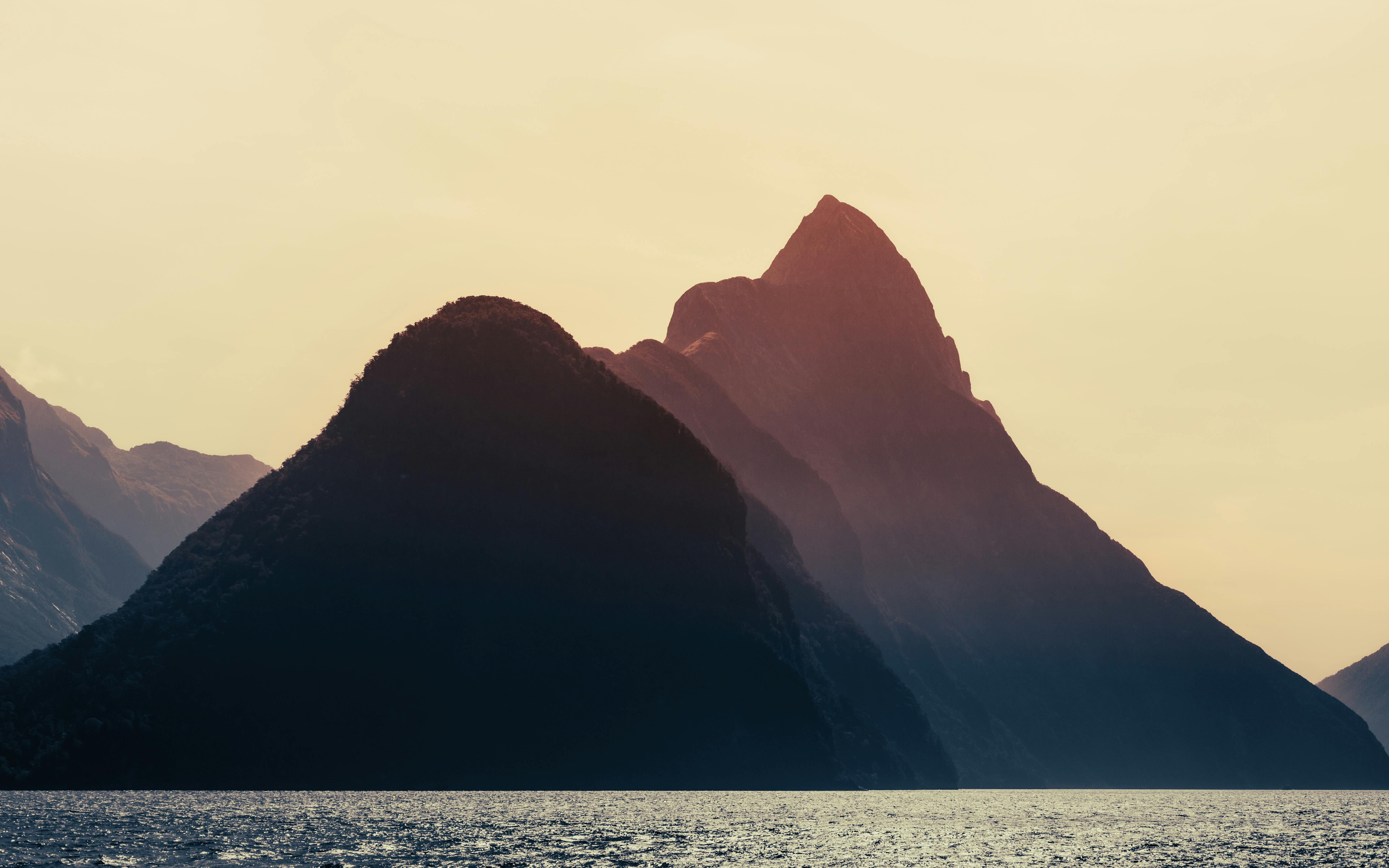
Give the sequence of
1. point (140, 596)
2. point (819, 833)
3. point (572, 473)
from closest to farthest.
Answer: point (819, 833) → point (140, 596) → point (572, 473)

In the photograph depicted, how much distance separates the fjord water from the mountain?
11.0m

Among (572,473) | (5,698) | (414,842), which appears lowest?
(414,842)

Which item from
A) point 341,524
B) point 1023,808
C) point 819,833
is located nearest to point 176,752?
point 341,524

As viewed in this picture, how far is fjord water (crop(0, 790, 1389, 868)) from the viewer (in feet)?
247

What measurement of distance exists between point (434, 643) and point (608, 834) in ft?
254

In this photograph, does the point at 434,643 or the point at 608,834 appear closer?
the point at 608,834

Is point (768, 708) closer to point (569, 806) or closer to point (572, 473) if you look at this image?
point (572, 473)

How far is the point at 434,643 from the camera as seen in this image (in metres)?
168

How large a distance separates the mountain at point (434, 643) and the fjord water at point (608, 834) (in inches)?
432

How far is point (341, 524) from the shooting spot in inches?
6855

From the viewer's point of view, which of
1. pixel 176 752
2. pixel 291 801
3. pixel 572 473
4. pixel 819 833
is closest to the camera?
pixel 819 833

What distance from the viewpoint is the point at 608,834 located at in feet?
314

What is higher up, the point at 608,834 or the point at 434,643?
the point at 434,643

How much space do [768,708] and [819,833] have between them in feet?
263
